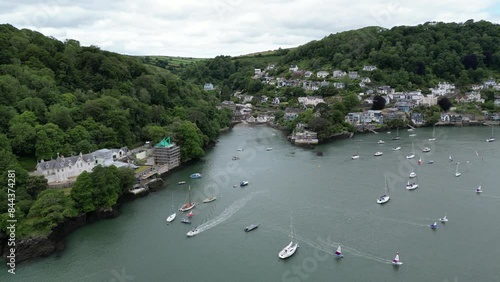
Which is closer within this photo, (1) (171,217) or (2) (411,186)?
(1) (171,217)

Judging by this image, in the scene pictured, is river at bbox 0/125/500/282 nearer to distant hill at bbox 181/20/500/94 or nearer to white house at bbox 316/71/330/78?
distant hill at bbox 181/20/500/94

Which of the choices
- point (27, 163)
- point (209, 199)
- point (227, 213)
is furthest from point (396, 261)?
point (27, 163)

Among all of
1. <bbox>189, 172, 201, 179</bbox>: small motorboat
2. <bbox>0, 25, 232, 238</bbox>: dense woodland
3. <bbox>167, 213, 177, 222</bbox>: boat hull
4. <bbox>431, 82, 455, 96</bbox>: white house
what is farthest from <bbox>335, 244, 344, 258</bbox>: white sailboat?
<bbox>431, 82, 455, 96</bbox>: white house

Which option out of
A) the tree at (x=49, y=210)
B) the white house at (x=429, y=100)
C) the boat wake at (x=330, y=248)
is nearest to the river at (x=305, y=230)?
the boat wake at (x=330, y=248)

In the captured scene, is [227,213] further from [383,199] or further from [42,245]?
[42,245]

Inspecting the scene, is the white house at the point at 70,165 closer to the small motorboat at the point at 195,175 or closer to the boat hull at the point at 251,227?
the small motorboat at the point at 195,175

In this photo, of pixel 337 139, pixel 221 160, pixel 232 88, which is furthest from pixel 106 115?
pixel 232 88
